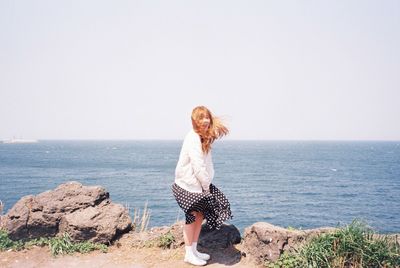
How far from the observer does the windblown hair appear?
5917mm

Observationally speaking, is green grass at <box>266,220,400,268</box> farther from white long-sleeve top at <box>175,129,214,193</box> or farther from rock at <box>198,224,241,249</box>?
white long-sleeve top at <box>175,129,214,193</box>

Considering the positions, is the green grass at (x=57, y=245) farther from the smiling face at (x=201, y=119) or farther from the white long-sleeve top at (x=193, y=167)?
the smiling face at (x=201, y=119)

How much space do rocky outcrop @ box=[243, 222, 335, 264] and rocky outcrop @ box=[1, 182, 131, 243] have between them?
3189mm

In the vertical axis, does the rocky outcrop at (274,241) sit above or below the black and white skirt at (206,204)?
below

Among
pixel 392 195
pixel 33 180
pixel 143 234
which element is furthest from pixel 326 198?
pixel 33 180

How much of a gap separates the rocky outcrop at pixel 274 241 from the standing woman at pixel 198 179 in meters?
0.75

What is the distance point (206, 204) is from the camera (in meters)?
6.14

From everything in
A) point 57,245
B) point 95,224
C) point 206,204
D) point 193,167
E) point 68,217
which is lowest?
point 57,245

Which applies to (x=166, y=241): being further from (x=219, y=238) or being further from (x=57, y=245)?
(x=57, y=245)

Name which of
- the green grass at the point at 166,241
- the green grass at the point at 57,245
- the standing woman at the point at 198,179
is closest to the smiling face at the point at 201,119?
the standing woman at the point at 198,179

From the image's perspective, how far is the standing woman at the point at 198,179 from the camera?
5.86 metres

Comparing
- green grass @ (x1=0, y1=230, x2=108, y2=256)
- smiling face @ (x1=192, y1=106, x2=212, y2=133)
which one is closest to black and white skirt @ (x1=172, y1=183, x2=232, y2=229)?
smiling face @ (x1=192, y1=106, x2=212, y2=133)

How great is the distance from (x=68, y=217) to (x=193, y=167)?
3.65 m

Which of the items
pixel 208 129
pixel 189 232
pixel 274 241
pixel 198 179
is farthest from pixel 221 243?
pixel 208 129
